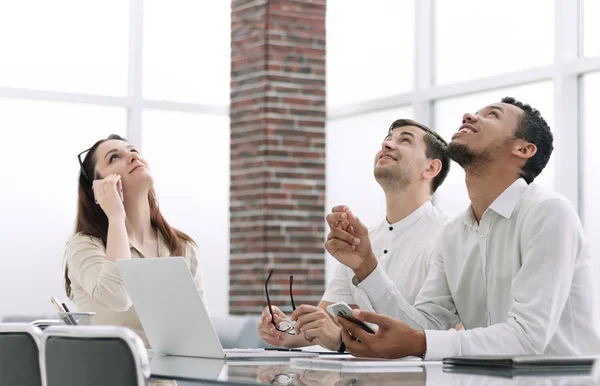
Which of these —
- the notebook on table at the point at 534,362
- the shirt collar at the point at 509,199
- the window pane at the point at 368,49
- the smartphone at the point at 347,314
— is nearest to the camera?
the notebook on table at the point at 534,362

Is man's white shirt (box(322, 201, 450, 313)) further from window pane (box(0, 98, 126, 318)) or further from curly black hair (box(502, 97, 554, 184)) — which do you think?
window pane (box(0, 98, 126, 318))

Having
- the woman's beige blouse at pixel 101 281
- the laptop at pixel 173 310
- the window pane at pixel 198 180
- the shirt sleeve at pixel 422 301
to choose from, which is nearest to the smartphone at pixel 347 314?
the laptop at pixel 173 310

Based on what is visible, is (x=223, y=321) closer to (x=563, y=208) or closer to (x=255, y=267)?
(x=255, y=267)

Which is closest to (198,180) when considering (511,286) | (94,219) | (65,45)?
(65,45)

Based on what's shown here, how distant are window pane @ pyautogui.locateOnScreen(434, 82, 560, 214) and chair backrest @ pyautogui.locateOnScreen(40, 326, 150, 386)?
13.6ft

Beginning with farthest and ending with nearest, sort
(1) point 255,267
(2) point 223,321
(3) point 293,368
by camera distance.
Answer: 1. (1) point 255,267
2. (2) point 223,321
3. (3) point 293,368

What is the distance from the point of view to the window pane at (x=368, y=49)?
697cm

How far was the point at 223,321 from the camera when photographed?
19.7 feet

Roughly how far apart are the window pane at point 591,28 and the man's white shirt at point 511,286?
2.85 metres

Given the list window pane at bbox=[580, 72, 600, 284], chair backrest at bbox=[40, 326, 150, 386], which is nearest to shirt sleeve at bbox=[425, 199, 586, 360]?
chair backrest at bbox=[40, 326, 150, 386]

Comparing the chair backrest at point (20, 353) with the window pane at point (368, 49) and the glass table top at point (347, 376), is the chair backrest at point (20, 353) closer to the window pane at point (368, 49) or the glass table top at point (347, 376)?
the glass table top at point (347, 376)

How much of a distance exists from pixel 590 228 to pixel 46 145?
3605 mm

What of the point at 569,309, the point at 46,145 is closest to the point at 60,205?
the point at 46,145

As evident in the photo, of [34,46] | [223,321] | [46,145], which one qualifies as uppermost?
[34,46]
